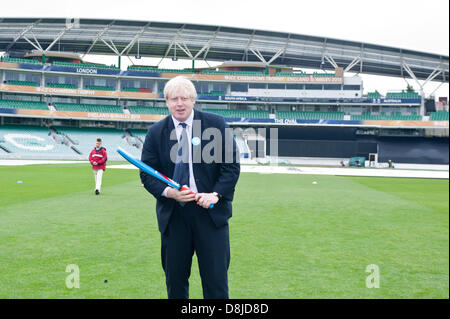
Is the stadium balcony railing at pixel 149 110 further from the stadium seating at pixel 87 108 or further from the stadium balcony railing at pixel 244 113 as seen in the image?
the stadium balcony railing at pixel 244 113

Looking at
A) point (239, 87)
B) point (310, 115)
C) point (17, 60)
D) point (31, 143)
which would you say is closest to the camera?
point (31, 143)

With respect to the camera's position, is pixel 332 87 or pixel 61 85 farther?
pixel 332 87

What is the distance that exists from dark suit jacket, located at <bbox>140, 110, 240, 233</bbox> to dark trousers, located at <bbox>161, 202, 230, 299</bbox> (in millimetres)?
78

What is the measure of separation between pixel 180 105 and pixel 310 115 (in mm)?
57036

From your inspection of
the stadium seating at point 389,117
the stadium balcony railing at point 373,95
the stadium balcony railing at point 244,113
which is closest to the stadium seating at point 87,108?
the stadium balcony railing at point 244,113

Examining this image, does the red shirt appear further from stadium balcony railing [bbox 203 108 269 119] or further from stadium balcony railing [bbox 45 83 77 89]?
stadium balcony railing [bbox 45 83 77 89]

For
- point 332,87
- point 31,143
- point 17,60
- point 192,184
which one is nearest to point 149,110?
point 31,143

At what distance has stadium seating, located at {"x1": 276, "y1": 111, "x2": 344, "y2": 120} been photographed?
57.9 metres

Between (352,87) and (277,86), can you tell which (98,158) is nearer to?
(277,86)

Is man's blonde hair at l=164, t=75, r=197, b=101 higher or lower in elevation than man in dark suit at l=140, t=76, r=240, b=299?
higher

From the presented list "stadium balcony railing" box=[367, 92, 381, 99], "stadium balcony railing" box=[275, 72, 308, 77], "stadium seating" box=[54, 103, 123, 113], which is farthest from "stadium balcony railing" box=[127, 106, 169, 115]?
"stadium balcony railing" box=[367, 92, 381, 99]

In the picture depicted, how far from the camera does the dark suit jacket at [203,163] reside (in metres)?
3.39

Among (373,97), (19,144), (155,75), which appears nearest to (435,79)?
(373,97)

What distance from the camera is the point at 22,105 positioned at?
55.8 metres
